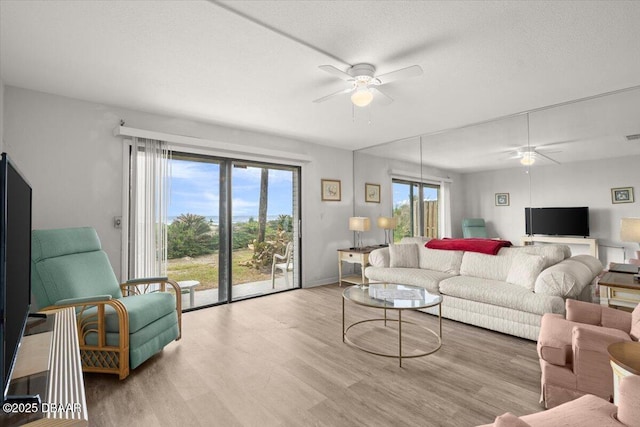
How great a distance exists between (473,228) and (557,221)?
0.87m

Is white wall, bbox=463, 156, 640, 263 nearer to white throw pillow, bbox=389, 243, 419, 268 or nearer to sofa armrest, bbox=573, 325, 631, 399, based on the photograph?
white throw pillow, bbox=389, 243, 419, 268

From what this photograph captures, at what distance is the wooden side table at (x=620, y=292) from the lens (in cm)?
213

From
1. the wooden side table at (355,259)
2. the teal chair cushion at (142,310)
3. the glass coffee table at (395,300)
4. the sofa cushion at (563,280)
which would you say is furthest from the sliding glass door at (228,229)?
the sofa cushion at (563,280)

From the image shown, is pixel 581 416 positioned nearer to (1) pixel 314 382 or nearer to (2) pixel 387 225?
(1) pixel 314 382

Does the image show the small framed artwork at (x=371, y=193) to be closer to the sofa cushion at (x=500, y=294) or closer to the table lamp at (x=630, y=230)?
the sofa cushion at (x=500, y=294)

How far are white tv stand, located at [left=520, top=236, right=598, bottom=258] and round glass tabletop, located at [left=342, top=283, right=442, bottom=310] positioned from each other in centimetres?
151

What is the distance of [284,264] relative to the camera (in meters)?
4.73

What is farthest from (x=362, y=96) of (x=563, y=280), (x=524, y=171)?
(x=563, y=280)

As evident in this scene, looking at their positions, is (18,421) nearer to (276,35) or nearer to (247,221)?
(276,35)

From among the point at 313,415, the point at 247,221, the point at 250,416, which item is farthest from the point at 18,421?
→ the point at 247,221

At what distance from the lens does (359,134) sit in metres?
4.51

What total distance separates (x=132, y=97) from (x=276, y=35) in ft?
6.19

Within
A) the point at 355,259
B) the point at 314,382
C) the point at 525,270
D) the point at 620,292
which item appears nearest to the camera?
the point at 314,382

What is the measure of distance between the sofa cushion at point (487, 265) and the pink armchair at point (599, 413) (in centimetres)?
233
